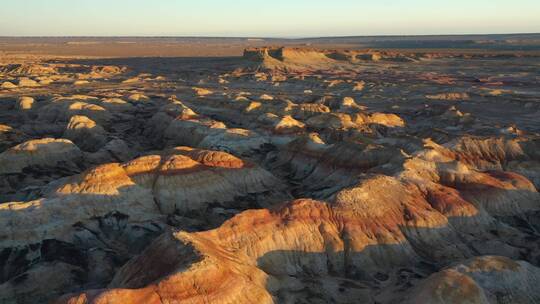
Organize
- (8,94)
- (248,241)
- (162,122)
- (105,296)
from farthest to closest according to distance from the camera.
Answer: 1. (8,94)
2. (162,122)
3. (248,241)
4. (105,296)

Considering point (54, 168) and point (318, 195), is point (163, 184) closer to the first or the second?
point (318, 195)

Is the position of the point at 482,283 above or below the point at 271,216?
below

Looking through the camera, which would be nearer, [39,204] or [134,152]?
[39,204]

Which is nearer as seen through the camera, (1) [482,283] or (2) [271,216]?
(1) [482,283]

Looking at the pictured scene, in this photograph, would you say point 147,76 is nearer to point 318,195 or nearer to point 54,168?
point 54,168

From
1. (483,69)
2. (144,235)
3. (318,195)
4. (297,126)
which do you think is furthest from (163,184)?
(483,69)

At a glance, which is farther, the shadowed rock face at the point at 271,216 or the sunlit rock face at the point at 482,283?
the shadowed rock face at the point at 271,216

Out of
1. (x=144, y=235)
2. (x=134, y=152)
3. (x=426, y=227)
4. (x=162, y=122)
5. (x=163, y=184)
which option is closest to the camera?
(x=426, y=227)

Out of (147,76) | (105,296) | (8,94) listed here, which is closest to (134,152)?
(105,296)

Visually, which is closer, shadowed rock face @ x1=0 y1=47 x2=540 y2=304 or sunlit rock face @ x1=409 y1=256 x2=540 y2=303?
sunlit rock face @ x1=409 y1=256 x2=540 y2=303

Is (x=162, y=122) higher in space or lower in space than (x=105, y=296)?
lower
